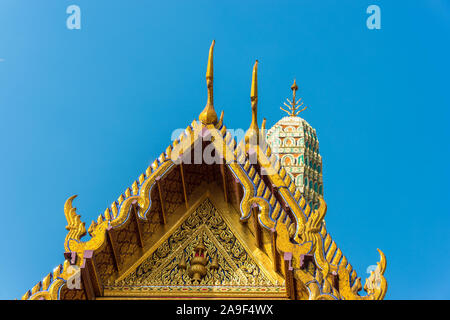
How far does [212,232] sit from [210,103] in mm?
1872

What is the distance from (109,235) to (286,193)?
248 centimetres

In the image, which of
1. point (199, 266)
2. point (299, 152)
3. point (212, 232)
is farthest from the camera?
point (299, 152)

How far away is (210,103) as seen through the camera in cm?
1355

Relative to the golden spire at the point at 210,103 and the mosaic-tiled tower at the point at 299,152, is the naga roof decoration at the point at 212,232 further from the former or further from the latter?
the mosaic-tiled tower at the point at 299,152

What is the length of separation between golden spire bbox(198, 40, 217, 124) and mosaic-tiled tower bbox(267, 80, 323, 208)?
19.7ft

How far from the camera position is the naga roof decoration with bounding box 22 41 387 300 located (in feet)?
39.4

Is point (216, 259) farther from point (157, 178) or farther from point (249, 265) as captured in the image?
point (157, 178)

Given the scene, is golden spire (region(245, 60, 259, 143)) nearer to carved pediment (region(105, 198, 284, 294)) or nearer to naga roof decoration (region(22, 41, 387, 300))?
naga roof decoration (region(22, 41, 387, 300))

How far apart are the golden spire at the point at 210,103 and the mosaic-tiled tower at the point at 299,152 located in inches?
236

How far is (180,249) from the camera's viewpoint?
13.4 metres

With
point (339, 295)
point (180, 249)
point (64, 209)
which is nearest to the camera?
point (339, 295)

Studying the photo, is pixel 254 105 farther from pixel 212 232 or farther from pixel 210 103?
pixel 212 232

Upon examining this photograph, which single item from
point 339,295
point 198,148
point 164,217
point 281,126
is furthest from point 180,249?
point 281,126

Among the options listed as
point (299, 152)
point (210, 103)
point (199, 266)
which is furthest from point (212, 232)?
point (299, 152)
